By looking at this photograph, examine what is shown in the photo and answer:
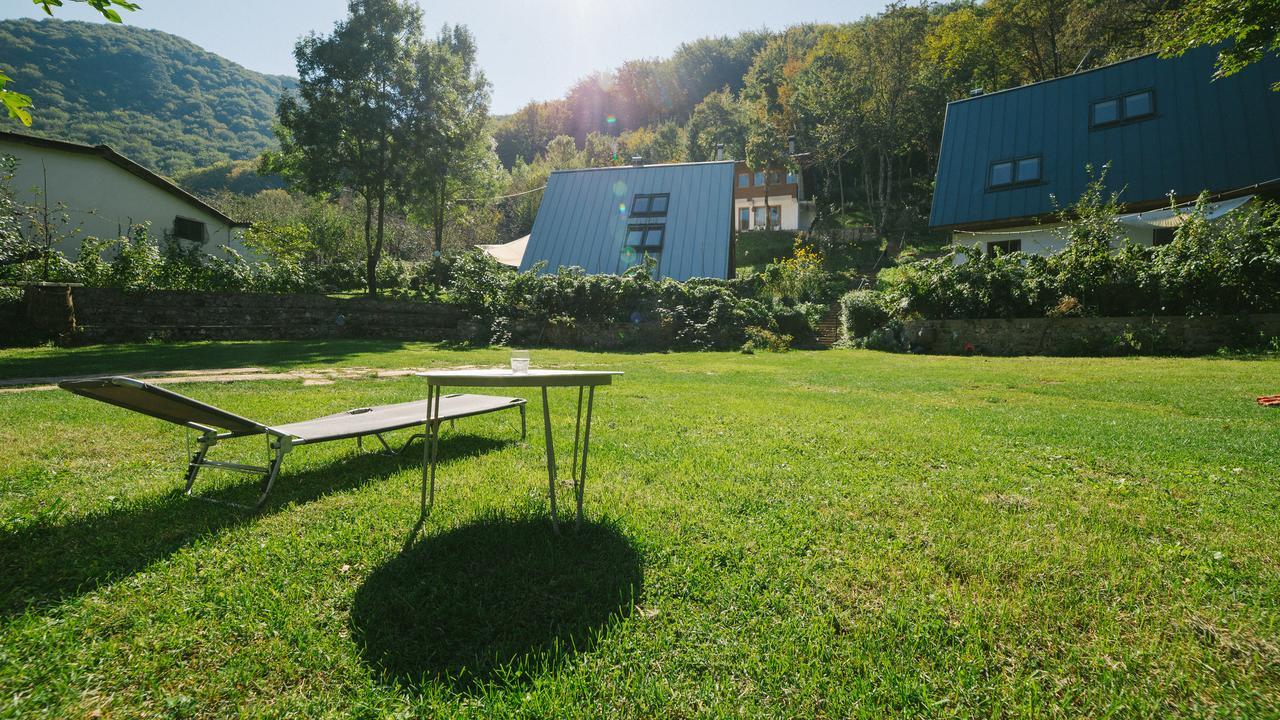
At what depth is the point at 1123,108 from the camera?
16.9m

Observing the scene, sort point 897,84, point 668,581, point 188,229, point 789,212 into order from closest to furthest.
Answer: point 668,581, point 188,229, point 897,84, point 789,212

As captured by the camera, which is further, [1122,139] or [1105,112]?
[1105,112]

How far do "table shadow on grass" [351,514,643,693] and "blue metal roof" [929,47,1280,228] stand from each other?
19.1 meters

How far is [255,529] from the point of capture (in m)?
2.77

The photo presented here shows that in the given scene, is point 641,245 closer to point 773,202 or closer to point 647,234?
point 647,234

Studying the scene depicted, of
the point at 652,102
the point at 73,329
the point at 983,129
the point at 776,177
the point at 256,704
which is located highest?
the point at 652,102

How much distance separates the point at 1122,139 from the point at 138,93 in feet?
311

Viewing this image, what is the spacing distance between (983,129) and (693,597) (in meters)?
23.2

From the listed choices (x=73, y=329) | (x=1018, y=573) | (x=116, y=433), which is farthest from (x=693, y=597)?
(x=73, y=329)

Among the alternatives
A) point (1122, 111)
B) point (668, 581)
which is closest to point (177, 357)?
point (668, 581)

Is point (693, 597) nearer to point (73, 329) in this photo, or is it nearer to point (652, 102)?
point (73, 329)

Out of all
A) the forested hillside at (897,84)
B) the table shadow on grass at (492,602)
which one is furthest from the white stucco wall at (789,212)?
the table shadow on grass at (492,602)

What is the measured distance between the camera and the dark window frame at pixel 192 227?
1980cm

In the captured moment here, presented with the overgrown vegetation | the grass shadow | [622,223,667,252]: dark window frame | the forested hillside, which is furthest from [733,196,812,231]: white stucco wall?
the grass shadow
